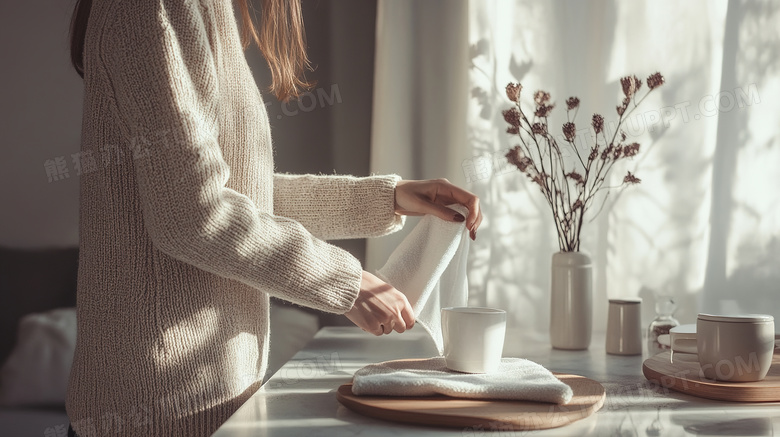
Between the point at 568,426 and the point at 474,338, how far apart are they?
0.18 meters

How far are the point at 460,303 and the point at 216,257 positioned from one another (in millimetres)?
437

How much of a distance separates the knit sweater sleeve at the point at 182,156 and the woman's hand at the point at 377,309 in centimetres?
9

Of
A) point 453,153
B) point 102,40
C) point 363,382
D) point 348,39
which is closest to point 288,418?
point 363,382

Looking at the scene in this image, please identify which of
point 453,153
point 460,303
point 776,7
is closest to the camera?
point 460,303

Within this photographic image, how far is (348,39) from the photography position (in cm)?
183

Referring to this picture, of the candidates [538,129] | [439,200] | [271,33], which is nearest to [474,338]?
[439,200]

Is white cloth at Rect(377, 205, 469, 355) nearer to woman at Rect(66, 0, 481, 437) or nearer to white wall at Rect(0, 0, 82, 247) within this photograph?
woman at Rect(66, 0, 481, 437)

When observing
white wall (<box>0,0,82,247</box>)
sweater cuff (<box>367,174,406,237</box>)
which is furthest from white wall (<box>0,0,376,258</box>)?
sweater cuff (<box>367,174,406,237</box>)

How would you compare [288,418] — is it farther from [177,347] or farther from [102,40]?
[102,40]

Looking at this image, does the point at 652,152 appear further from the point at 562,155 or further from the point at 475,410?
the point at 475,410

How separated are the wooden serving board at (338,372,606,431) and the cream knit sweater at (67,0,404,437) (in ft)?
0.41

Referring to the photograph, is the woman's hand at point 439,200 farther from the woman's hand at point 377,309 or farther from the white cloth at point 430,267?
the woman's hand at point 377,309

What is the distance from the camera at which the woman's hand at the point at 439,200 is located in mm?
1053

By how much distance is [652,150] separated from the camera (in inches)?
64.8
